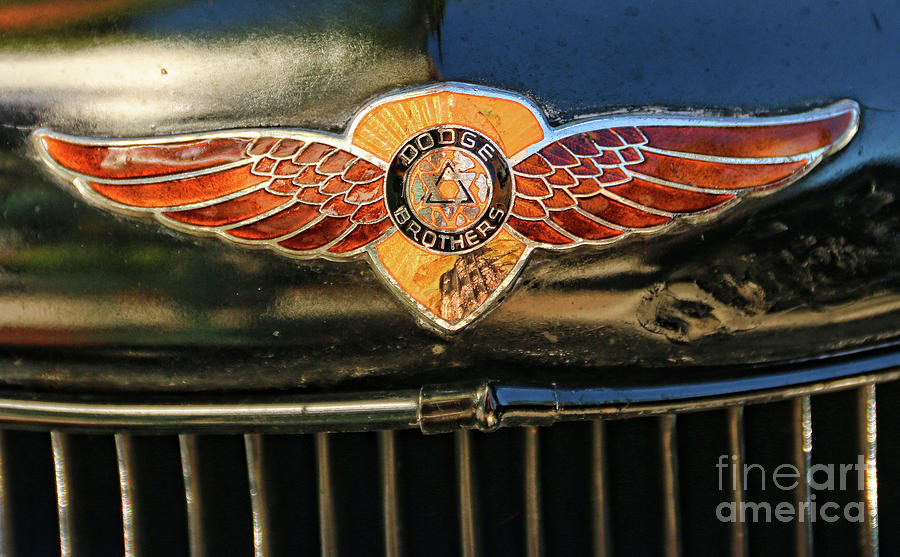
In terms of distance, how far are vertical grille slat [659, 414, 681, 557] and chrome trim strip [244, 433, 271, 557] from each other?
0.64 meters

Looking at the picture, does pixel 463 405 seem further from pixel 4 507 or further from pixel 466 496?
pixel 4 507

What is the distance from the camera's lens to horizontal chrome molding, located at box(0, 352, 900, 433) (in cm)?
118

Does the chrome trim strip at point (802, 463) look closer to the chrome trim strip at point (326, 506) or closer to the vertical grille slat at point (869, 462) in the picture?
the vertical grille slat at point (869, 462)

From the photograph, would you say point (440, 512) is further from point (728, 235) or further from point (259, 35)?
point (259, 35)

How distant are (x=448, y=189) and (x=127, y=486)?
2.35ft

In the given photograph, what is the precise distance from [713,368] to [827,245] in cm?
24

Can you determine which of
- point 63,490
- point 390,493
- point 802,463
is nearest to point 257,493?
point 390,493

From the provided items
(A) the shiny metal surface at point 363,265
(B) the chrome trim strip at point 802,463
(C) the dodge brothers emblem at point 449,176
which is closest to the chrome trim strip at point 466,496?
(A) the shiny metal surface at point 363,265

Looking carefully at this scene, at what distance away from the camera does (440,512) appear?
51.1 inches

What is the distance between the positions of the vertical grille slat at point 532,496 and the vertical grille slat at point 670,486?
0.20 meters

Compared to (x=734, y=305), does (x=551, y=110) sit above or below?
above

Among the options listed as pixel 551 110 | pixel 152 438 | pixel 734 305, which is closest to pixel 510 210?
pixel 551 110

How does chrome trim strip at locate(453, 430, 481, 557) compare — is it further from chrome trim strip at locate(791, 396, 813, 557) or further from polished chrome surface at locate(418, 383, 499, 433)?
chrome trim strip at locate(791, 396, 813, 557)

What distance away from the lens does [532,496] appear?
128 centimetres
